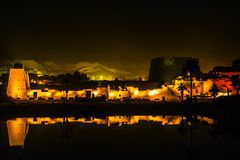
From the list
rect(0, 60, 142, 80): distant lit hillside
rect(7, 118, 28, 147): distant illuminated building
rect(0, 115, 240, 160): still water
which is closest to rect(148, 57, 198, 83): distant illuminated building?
rect(0, 60, 142, 80): distant lit hillside

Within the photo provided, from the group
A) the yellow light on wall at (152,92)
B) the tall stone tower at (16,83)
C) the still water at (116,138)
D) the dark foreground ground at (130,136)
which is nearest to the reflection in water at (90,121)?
the still water at (116,138)

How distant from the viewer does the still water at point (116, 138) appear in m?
24.2

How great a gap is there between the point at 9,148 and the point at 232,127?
2154 centimetres

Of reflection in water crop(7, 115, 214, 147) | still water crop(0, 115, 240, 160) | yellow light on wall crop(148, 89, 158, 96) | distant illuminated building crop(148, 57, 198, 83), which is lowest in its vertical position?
still water crop(0, 115, 240, 160)

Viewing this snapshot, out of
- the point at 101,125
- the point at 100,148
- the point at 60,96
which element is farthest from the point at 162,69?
the point at 100,148

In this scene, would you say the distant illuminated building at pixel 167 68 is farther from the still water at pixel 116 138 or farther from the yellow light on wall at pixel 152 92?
the still water at pixel 116 138

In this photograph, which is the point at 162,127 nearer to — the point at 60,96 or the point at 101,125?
the point at 101,125

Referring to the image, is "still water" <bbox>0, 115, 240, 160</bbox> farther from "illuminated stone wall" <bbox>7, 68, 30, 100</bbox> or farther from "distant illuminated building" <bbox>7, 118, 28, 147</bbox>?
"illuminated stone wall" <bbox>7, 68, 30, 100</bbox>

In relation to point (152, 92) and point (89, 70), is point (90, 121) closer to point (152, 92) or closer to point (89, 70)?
point (152, 92)

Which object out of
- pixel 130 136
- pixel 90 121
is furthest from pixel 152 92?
pixel 130 136

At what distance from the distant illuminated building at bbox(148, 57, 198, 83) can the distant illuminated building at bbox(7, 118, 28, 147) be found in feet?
196

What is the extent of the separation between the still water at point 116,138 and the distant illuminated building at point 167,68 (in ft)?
174

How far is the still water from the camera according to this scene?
79.5 feet

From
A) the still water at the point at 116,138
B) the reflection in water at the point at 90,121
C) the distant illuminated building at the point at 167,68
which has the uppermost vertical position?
the distant illuminated building at the point at 167,68
